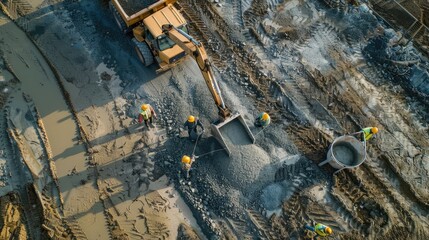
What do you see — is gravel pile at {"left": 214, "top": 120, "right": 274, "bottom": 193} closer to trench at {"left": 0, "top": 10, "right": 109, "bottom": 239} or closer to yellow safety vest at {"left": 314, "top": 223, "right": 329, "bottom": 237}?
yellow safety vest at {"left": 314, "top": 223, "right": 329, "bottom": 237}

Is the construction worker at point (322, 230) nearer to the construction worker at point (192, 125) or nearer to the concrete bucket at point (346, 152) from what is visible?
the concrete bucket at point (346, 152)

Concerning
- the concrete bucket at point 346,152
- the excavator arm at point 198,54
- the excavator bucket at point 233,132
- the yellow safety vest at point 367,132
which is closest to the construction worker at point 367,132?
the yellow safety vest at point 367,132

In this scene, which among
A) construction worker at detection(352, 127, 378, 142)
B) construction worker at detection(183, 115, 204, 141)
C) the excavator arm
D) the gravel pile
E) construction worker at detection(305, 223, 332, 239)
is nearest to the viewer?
construction worker at detection(305, 223, 332, 239)

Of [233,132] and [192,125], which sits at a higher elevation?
[192,125]

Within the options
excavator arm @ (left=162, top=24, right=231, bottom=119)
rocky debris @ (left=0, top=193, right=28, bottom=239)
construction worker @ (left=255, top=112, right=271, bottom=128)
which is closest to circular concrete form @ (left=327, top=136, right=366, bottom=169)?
construction worker @ (left=255, top=112, right=271, bottom=128)

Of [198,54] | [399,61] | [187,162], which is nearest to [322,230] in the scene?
[187,162]

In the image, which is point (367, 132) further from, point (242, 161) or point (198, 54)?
point (198, 54)

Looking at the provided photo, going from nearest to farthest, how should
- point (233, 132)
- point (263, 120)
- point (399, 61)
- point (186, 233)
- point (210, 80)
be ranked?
point (186, 233)
point (210, 80)
point (233, 132)
point (263, 120)
point (399, 61)
